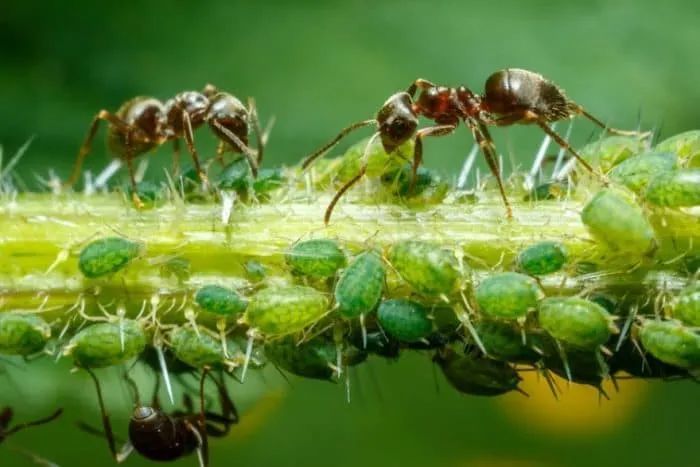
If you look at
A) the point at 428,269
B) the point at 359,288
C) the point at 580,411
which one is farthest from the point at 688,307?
the point at 580,411

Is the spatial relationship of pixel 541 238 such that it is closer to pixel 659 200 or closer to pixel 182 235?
pixel 659 200

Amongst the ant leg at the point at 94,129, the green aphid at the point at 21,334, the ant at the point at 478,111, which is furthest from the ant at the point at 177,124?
the green aphid at the point at 21,334

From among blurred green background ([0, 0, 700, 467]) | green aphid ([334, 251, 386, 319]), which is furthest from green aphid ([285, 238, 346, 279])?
blurred green background ([0, 0, 700, 467])

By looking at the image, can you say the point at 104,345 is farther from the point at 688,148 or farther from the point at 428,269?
the point at 688,148

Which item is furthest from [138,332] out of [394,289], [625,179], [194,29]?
[194,29]

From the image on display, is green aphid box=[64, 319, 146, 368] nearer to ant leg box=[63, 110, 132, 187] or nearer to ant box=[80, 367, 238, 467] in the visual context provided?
ant box=[80, 367, 238, 467]
